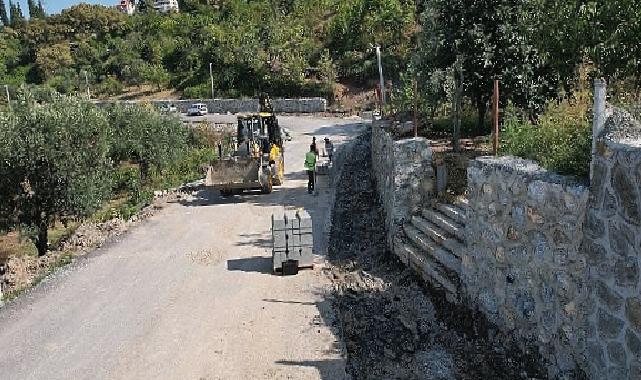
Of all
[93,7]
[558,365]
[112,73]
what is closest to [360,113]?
[558,365]

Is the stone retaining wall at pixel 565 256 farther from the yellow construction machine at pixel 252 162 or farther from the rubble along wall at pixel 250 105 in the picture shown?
the rubble along wall at pixel 250 105

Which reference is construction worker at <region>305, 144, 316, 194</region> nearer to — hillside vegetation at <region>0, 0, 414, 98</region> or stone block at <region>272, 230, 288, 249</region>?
stone block at <region>272, 230, 288, 249</region>

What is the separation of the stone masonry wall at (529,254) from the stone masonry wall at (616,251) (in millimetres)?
362

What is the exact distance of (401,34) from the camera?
4862 centimetres

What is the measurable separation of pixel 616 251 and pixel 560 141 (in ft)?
7.46

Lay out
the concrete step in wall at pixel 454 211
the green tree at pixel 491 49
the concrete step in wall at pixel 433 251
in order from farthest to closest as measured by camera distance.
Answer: the green tree at pixel 491 49 < the concrete step in wall at pixel 454 211 < the concrete step in wall at pixel 433 251

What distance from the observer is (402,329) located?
857 cm

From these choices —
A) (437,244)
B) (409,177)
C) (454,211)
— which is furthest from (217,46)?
(437,244)

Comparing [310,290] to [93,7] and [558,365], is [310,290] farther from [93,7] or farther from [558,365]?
[93,7]

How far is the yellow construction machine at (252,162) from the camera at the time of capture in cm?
1830

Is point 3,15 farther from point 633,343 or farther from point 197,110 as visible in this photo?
point 633,343

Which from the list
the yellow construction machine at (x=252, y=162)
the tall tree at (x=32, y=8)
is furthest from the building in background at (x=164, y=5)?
the yellow construction machine at (x=252, y=162)

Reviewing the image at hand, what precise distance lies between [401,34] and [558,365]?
1784 inches

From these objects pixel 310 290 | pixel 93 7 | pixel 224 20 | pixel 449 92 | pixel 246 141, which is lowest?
pixel 310 290
